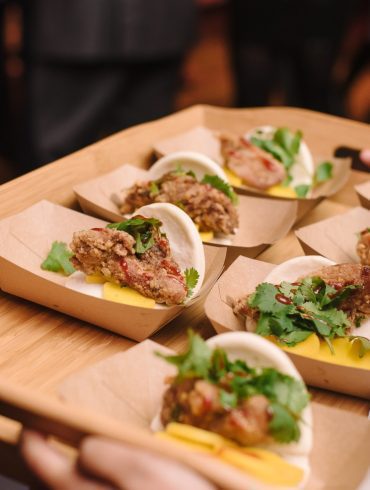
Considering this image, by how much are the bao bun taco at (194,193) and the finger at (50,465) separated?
1.48 metres

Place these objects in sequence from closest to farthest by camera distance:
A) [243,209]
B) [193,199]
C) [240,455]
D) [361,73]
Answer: [240,455] < [193,199] < [243,209] < [361,73]

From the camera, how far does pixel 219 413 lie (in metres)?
1.71

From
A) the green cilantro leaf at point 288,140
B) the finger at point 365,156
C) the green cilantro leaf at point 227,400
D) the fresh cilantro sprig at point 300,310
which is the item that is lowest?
the finger at point 365,156

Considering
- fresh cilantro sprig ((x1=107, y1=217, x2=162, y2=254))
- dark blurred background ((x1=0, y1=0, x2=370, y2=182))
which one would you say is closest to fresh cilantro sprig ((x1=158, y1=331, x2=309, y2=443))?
fresh cilantro sprig ((x1=107, y1=217, x2=162, y2=254))

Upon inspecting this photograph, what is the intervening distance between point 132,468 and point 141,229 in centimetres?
115

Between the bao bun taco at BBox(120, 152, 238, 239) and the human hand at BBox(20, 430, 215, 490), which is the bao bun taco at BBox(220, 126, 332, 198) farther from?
the human hand at BBox(20, 430, 215, 490)

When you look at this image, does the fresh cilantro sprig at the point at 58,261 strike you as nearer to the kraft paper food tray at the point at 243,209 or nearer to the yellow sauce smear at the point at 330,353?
the kraft paper food tray at the point at 243,209

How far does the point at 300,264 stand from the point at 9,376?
3.21 ft

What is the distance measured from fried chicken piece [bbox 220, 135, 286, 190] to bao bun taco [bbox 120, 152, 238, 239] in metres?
0.29

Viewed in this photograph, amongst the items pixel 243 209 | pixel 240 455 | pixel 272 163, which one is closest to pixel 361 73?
pixel 272 163

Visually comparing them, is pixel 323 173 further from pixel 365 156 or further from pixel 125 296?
pixel 125 296

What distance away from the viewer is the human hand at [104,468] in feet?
4.75

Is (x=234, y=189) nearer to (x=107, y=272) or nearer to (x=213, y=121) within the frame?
(x=213, y=121)

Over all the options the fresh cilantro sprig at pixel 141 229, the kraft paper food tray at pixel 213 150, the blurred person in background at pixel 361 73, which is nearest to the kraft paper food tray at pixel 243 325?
the fresh cilantro sprig at pixel 141 229
